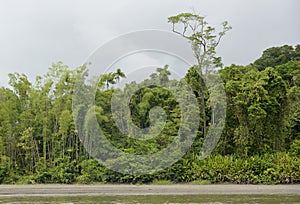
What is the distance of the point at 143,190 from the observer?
55.1ft

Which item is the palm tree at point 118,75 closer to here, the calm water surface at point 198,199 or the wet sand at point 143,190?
the wet sand at point 143,190

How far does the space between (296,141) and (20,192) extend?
1149cm

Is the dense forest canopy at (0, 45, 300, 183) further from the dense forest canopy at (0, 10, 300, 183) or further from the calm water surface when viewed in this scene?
the calm water surface

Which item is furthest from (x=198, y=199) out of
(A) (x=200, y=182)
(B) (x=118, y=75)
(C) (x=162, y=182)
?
(B) (x=118, y=75)

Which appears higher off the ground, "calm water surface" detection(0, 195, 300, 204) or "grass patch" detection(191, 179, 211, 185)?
"grass patch" detection(191, 179, 211, 185)

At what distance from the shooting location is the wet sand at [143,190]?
51.6ft

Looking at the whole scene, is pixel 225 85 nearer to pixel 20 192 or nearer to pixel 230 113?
pixel 230 113

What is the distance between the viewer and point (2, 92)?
20.4 metres

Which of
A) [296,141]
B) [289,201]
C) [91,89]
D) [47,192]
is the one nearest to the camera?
A: [289,201]

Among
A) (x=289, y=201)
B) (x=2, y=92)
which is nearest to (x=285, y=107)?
(x=289, y=201)

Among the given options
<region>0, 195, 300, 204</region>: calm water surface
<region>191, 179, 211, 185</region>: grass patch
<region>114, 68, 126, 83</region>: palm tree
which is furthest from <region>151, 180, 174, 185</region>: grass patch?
<region>114, 68, 126, 83</region>: palm tree

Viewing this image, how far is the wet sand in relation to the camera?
15742 millimetres

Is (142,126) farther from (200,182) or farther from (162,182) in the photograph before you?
(200,182)

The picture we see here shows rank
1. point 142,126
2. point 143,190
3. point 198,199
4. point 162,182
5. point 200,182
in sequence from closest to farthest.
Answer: point 198,199 → point 143,190 → point 200,182 → point 162,182 → point 142,126
